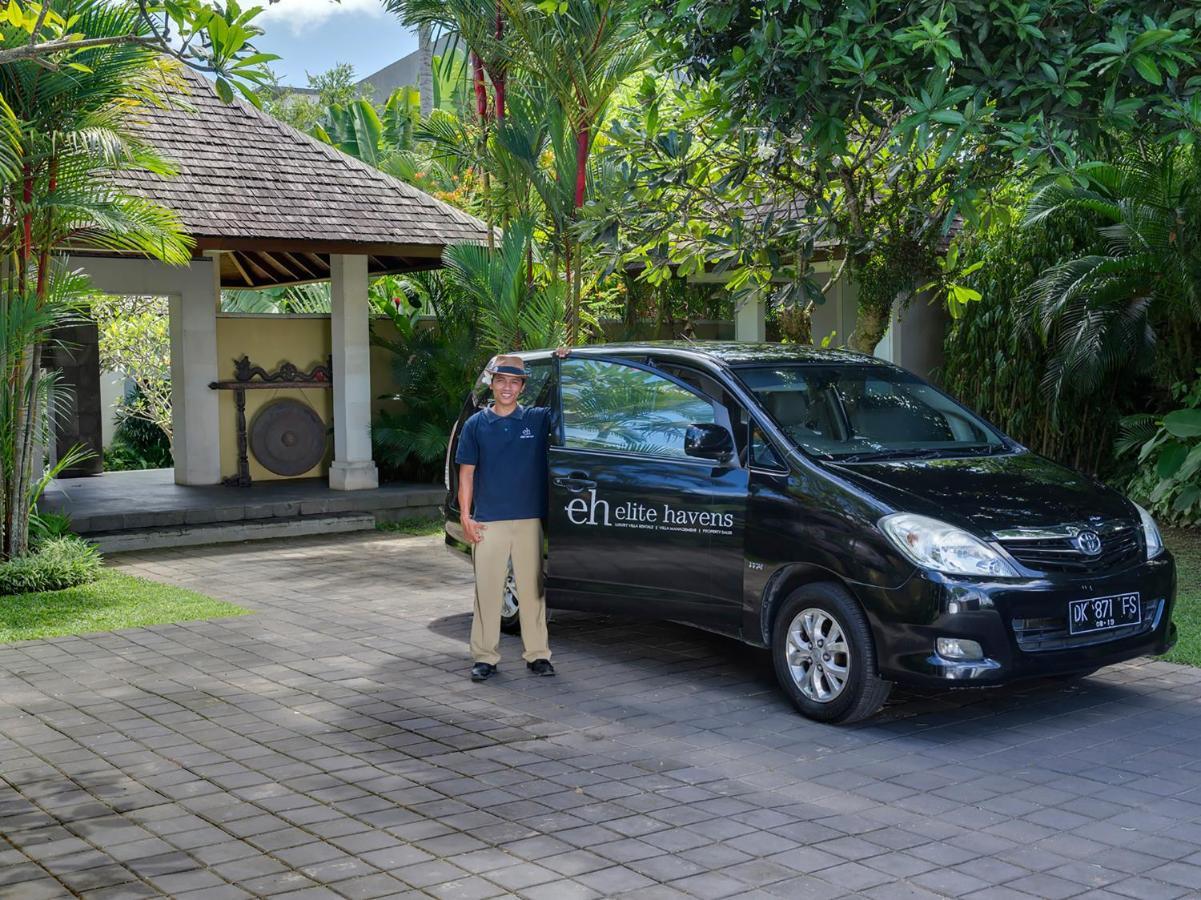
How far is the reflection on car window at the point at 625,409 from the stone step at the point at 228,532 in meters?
6.28

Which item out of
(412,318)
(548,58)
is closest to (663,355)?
(548,58)

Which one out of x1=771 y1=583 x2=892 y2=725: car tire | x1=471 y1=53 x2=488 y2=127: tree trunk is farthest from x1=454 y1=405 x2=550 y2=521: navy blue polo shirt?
x1=471 y1=53 x2=488 y2=127: tree trunk

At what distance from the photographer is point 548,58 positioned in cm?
1370

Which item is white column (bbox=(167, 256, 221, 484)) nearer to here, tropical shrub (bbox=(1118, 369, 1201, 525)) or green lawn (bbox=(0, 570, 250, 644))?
green lawn (bbox=(0, 570, 250, 644))

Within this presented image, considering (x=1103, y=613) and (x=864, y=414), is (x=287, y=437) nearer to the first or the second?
(x=864, y=414)

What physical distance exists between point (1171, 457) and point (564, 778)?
320 inches

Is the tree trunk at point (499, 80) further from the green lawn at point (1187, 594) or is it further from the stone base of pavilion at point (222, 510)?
the green lawn at point (1187, 594)

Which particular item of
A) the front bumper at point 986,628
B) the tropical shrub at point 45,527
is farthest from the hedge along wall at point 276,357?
the front bumper at point 986,628

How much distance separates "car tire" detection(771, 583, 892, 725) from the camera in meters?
6.48

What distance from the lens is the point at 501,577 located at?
302 inches

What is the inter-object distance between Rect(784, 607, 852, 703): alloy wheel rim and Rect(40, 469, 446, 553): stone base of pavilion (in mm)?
8176

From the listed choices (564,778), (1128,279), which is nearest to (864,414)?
(564,778)

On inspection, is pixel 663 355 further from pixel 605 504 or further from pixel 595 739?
pixel 595 739

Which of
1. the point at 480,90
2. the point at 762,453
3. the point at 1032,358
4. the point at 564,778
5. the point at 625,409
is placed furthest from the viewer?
the point at 480,90
